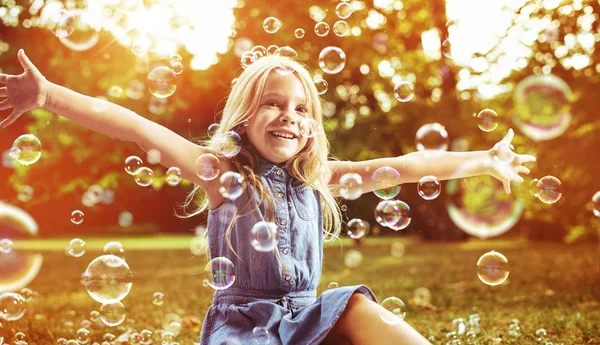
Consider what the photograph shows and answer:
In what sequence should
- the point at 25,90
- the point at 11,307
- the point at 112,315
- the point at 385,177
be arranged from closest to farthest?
the point at 25,90
the point at 385,177
the point at 112,315
the point at 11,307

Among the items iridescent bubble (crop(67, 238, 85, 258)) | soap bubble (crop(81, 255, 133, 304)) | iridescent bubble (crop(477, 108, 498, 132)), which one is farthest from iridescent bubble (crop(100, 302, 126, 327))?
iridescent bubble (crop(477, 108, 498, 132))

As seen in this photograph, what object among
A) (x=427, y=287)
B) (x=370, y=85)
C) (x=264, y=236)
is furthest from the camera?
(x=370, y=85)

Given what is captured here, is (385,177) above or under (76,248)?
above

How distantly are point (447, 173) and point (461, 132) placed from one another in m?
5.76

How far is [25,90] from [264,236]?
977 millimetres

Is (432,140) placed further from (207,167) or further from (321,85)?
(207,167)

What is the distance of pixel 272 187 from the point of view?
9.28 ft

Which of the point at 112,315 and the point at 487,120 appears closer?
the point at 112,315

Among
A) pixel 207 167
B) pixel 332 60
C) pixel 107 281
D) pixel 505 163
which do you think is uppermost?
pixel 332 60

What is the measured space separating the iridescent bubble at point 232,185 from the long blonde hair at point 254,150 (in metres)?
0.05

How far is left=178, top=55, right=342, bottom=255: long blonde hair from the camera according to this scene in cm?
284

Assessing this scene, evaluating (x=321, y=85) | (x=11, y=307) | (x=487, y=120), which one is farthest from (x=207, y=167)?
(x=487, y=120)

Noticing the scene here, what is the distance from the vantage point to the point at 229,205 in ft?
9.15

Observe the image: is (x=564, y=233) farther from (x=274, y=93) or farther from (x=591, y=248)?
(x=274, y=93)
